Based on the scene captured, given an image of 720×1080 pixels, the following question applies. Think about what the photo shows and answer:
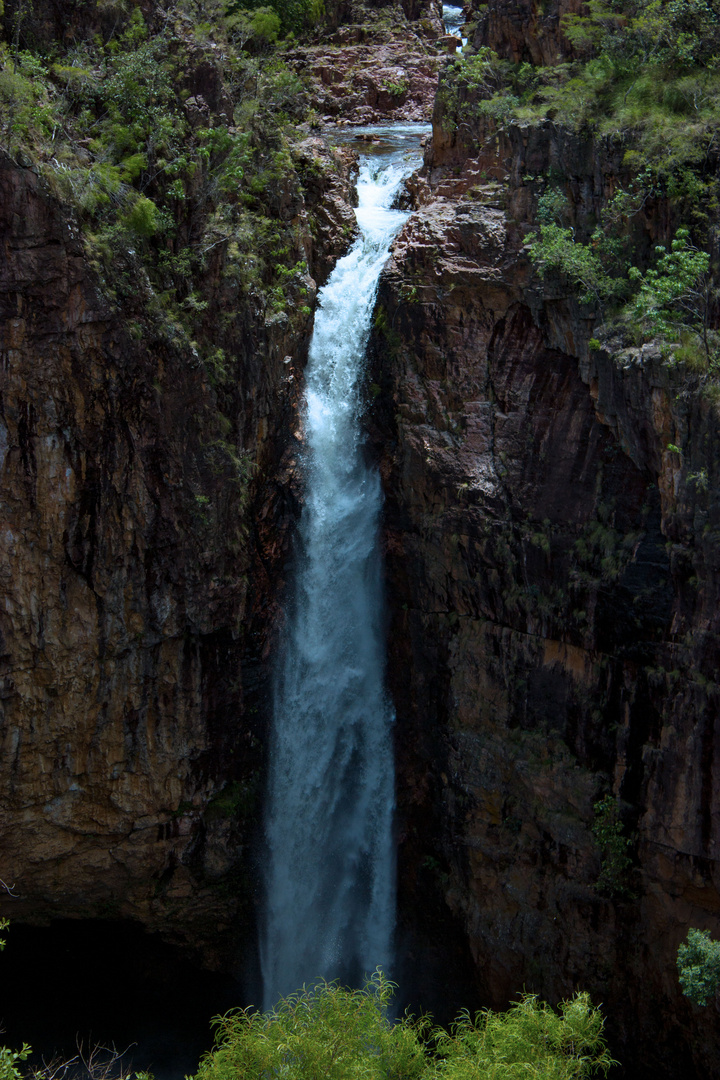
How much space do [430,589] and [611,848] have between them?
19.8 ft

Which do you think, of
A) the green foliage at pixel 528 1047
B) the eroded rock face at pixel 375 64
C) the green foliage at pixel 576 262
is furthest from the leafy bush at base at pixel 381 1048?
the eroded rock face at pixel 375 64

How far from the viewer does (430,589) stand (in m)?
18.2

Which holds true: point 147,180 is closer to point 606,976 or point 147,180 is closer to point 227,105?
point 227,105

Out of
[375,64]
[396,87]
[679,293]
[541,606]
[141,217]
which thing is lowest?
[541,606]

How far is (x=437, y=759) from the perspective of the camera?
18.2 m

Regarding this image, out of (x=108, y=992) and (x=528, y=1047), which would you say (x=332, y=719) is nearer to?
(x=108, y=992)

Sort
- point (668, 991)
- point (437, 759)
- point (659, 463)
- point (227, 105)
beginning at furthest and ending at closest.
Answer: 1. point (437, 759)
2. point (227, 105)
3. point (668, 991)
4. point (659, 463)

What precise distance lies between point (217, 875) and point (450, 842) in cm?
498

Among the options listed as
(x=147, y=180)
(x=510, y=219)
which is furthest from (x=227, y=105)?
(x=510, y=219)

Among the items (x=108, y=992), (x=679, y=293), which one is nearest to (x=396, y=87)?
(x=679, y=293)

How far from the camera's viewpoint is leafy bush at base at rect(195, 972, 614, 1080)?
10492 millimetres

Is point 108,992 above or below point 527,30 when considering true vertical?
below

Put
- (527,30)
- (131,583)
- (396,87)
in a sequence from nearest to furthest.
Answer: (131,583) < (527,30) < (396,87)

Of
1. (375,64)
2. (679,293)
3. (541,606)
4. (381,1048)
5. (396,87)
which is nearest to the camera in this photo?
(381,1048)
